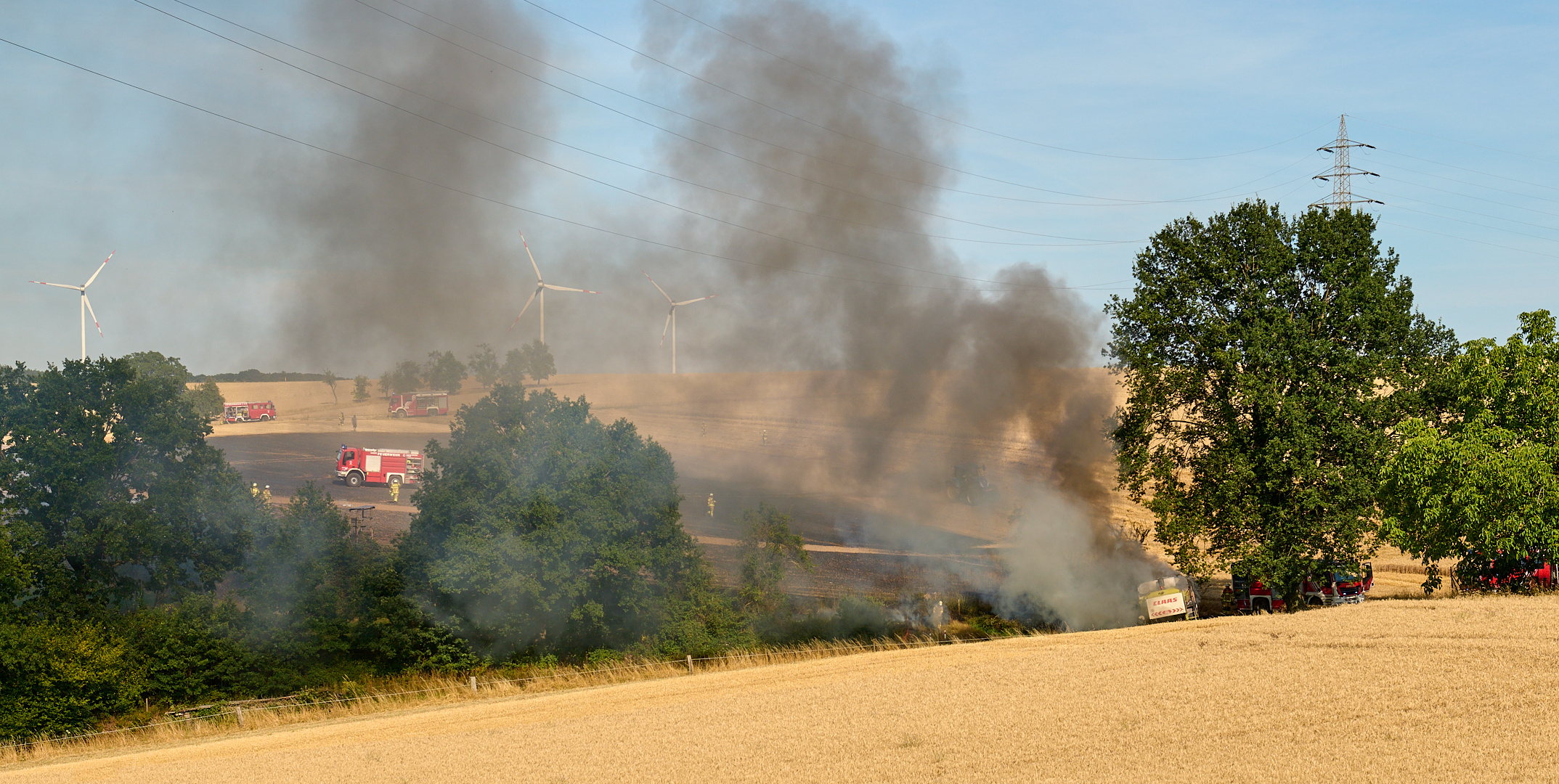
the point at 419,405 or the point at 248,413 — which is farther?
the point at 248,413

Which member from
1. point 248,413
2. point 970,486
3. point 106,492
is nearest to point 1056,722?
point 106,492

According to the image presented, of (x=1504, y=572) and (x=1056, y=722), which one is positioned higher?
(x=1504, y=572)

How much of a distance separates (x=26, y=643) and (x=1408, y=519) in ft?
150

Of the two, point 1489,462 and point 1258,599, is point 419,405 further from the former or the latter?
point 1489,462

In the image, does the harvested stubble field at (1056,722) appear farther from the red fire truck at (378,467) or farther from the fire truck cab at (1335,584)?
the red fire truck at (378,467)

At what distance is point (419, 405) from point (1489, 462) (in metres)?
91.1

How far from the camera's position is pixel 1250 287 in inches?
1501

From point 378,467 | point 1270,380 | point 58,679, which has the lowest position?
point 58,679

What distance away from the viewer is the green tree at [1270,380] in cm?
3581

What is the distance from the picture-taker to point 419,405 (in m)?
102

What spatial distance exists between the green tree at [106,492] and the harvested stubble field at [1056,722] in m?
12.1

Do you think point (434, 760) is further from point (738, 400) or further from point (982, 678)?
point (738, 400)

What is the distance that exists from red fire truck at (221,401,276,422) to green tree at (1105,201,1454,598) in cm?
9343

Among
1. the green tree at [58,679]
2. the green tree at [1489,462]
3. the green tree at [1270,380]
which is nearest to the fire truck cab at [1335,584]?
the green tree at [1270,380]
